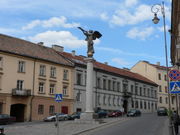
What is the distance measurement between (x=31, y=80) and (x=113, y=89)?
24.8 metres

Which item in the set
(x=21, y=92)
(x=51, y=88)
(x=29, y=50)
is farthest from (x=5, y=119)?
(x=29, y=50)

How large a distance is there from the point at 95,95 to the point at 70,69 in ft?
28.8

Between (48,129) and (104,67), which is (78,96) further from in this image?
(48,129)

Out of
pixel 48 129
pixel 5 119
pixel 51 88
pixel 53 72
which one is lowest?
pixel 48 129

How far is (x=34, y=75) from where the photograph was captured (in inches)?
1780

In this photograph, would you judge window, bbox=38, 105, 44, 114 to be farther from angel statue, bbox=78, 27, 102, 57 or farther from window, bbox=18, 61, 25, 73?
angel statue, bbox=78, 27, 102, 57

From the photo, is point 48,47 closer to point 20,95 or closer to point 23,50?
point 23,50

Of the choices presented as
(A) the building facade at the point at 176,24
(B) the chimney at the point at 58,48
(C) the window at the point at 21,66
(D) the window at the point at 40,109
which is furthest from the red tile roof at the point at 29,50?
(A) the building facade at the point at 176,24

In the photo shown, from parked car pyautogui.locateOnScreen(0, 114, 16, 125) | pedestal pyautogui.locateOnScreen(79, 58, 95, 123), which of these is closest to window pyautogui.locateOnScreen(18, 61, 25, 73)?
parked car pyautogui.locateOnScreen(0, 114, 16, 125)

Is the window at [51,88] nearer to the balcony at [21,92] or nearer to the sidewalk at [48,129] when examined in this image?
the balcony at [21,92]

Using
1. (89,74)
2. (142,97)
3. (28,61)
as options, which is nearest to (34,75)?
(28,61)

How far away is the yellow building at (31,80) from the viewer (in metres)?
41.0

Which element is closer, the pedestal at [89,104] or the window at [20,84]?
the pedestal at [89,104]

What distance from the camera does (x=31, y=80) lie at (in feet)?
146
